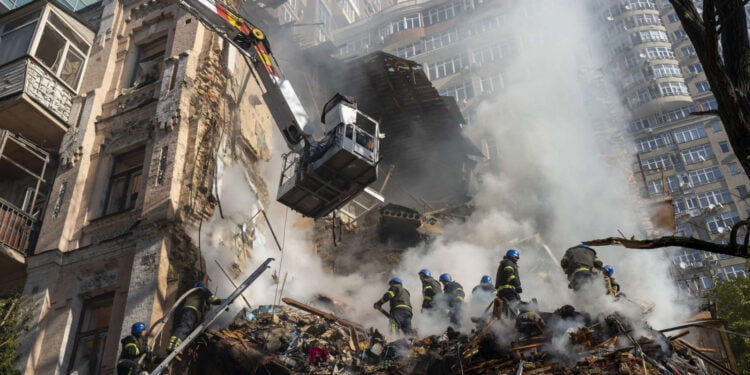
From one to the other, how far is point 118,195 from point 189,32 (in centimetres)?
490

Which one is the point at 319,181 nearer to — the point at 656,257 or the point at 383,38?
the point at 656,257

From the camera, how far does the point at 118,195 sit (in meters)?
13.4

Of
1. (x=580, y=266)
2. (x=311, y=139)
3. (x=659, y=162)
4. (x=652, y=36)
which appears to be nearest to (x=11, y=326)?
(x=311, y=139)

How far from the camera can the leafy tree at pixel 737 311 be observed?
18219 mm

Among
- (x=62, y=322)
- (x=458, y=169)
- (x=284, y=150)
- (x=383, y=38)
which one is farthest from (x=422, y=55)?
(x=62, y=322)

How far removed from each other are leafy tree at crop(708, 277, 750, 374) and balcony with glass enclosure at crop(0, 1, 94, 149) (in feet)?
68.3

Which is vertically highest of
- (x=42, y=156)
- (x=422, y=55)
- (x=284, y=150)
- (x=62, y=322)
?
(x=422, y=55)

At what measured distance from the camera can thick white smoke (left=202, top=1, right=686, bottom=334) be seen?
1445 centimetres

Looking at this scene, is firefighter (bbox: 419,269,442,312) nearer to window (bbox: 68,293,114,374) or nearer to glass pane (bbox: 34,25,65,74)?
window (bbox: 68,293,114,374)

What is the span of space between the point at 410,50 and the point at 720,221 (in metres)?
30.4

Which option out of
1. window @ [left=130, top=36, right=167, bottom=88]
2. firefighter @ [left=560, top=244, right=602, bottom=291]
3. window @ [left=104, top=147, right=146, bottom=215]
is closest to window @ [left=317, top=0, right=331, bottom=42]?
window @ [left=130, top=36, right=167, bottom=88]

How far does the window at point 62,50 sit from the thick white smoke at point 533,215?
587 centimetres

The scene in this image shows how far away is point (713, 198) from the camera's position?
161 feet

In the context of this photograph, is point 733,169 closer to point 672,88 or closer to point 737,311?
point 672,88
